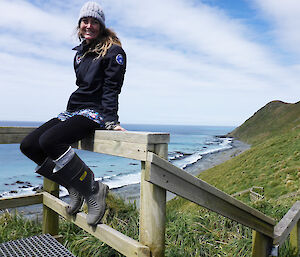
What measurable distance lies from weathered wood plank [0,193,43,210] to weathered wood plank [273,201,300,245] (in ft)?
8.68

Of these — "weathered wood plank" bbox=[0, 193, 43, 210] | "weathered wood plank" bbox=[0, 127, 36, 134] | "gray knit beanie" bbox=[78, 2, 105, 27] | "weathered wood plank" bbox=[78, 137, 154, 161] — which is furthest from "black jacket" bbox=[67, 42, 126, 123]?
"weathered wood plank" bbox=[0, 193, 43, 210]

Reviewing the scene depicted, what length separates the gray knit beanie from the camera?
2752 mm

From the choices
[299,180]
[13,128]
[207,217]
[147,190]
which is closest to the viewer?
[147,190]

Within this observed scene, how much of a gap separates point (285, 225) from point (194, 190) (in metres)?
1.92

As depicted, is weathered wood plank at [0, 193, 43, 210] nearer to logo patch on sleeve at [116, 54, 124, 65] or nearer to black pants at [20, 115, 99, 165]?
black pants at [20, 115, 99, 165]

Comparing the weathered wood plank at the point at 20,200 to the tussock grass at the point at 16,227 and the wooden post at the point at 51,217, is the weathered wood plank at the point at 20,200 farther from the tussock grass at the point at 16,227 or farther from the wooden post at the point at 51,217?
the tussock grass at the point at 16,227

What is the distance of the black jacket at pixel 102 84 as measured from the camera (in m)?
2.53

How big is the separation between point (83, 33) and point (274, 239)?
9.24ft

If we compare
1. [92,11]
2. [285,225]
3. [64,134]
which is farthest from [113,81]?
[285,225]

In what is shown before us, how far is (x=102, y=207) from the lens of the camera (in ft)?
7.80

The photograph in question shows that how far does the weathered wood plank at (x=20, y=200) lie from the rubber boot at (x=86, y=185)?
131cm

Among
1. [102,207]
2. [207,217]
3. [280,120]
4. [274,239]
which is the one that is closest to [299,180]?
[207,217]

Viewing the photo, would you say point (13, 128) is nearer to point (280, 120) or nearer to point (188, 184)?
point (188, 184)

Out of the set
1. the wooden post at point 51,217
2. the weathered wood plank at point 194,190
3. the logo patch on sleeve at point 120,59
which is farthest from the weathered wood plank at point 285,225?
the wooden post at point 51,217
